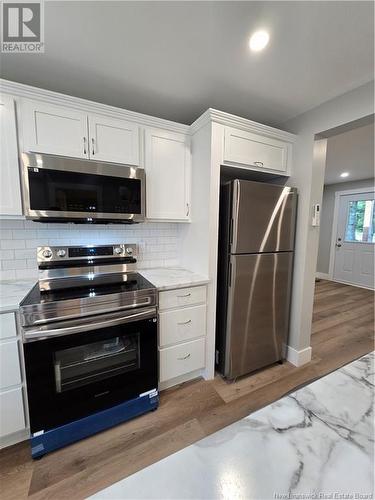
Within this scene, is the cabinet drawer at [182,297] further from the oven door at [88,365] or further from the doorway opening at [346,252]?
the doorway opening at [346,252]

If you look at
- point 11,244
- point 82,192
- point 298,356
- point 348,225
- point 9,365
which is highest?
point 82,192

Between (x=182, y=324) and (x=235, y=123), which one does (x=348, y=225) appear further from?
(x=182, y=324)

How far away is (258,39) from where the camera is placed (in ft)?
4.28

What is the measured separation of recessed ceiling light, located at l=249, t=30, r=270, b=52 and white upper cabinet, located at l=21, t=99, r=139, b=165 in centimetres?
97

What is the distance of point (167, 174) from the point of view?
1998mm

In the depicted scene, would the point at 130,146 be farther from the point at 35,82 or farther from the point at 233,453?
the point at 233,453

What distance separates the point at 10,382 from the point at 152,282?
1.03 metres

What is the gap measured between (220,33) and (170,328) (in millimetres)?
1947

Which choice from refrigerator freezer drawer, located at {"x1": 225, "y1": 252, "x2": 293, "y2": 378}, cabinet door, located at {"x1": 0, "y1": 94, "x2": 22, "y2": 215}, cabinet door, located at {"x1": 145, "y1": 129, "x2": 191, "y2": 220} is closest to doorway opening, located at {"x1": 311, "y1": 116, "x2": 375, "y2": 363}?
refrigerator freezer drawer, located at {"x1": 225, "y1": 252, "x2": 293, "y2": 378}

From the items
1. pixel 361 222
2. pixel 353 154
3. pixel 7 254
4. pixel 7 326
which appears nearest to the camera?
pixel 7 326

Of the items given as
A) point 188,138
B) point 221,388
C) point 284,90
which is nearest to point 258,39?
point 284,90

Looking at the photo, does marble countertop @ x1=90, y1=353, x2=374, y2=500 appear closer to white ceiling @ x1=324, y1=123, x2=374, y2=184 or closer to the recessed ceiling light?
the recessed ceiling light

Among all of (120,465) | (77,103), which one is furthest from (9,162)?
(120,465)

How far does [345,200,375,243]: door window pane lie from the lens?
4859mm
